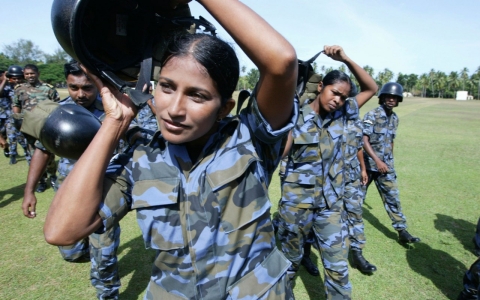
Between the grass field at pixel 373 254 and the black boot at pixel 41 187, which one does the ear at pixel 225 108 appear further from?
the black boot at pixel 41 187

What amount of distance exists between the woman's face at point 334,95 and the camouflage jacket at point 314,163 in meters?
0.13

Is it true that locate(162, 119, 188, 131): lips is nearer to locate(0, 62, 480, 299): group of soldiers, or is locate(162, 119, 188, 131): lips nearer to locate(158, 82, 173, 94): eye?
locate(158, 82, 173, 94): eye

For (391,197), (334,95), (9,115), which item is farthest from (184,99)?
(9,115)

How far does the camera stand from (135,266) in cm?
401

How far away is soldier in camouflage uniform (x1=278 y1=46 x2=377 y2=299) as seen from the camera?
329cm

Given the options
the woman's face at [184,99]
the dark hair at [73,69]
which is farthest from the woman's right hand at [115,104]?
the dark hair at [73,69]

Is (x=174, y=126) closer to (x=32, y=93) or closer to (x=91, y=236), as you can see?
(x=91, y=236)

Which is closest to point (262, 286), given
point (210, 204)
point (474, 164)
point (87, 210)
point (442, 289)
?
point (210, 204)

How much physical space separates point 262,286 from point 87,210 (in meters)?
0.76

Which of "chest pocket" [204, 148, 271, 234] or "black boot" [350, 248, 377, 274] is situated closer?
"chest pocket" [204, 148, 271, 234]

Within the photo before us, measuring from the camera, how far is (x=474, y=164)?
32.4ft

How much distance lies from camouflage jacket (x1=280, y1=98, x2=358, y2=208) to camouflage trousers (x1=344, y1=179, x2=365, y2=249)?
1.16 metres

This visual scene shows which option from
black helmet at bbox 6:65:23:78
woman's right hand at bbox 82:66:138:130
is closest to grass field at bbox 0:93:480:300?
black helmet at bbox 6:65:23:78

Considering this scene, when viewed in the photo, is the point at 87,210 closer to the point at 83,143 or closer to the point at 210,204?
the point at 210,204
